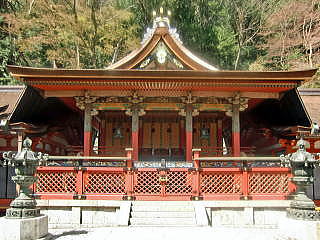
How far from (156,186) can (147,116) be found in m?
4.90

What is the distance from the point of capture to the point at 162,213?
9.59 m

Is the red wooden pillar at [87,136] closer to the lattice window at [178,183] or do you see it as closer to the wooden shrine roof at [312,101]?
the lattice window at [178,183]

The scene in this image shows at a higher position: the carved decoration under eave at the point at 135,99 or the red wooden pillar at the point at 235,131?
the carved decoration under eave at the point at 135,99

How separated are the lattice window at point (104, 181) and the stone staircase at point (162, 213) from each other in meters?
0.82

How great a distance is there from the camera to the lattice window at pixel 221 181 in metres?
10.4

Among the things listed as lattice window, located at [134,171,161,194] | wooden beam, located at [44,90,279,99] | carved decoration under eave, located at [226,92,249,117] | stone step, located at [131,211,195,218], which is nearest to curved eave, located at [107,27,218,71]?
wooden beam, located at [44,90,279,99]

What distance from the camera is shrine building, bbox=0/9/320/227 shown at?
1030 centimetres

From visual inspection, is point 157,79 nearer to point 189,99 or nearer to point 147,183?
point 189,99

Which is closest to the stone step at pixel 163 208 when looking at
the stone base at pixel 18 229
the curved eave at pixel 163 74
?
the stone base at pixel 18 229

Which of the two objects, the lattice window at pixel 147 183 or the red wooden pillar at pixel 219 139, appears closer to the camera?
the lattice window at pixel 147 183

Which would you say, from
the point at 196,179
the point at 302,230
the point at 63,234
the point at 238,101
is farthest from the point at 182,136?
the point at 302,230

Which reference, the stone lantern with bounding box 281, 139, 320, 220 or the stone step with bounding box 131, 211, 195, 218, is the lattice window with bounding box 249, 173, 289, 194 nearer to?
the stone step with bounding box 131, 211, 195, 218

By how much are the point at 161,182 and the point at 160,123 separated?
4.90 meters

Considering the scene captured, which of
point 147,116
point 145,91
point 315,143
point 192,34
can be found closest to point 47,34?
point 192,34
